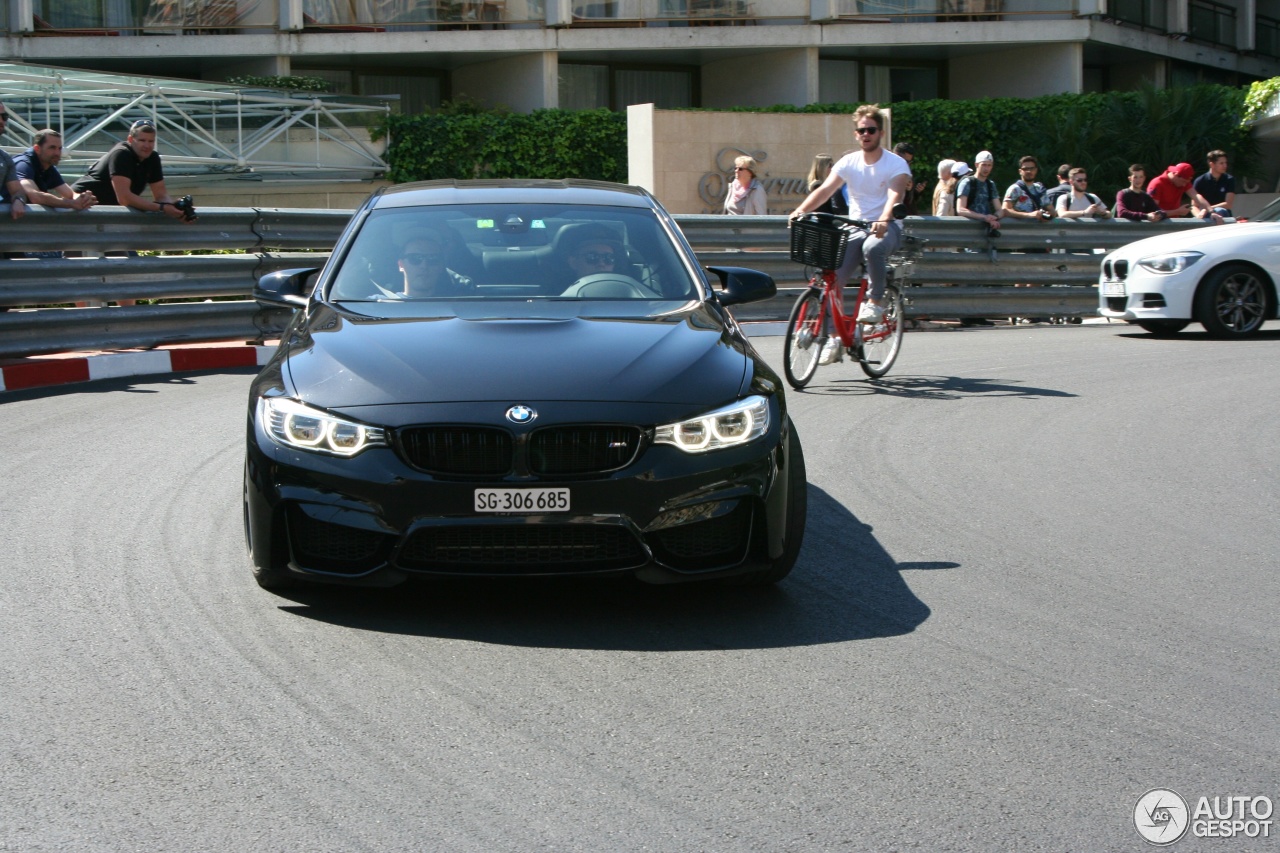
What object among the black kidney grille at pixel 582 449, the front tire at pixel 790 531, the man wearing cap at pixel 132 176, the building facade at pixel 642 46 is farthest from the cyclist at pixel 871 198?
the building facade at pixel 642 46

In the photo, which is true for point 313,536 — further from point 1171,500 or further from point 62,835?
point 1171,500

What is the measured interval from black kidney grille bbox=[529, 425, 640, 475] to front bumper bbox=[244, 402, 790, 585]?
0.04m

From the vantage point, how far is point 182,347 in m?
12.8

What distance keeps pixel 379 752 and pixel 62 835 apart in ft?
2.51


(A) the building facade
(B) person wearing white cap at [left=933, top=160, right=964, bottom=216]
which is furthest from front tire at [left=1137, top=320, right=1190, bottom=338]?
(A) the building facade

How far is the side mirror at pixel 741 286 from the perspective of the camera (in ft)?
21.2

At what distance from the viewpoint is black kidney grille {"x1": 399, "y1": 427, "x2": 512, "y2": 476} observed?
15.4 ft

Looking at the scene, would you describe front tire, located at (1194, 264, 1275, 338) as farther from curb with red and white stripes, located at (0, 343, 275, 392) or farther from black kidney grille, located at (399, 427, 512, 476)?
black kidney grille, located at (399, 427, 512, 476)

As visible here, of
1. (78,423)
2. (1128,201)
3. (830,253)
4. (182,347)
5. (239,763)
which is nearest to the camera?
(239,763)

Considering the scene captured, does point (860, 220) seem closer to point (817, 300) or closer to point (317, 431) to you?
point (817, 300)

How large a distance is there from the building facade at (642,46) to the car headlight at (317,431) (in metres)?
31.1

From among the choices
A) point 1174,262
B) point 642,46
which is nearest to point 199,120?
point 642,46

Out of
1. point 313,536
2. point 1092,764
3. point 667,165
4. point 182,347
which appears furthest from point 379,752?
point 667,165

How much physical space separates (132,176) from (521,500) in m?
9.31
